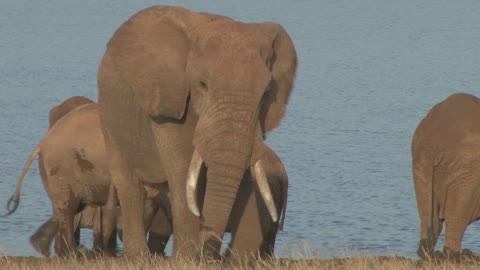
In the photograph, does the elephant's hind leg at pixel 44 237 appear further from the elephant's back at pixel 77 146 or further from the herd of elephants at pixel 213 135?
the herd of elephants at pixel 213 135

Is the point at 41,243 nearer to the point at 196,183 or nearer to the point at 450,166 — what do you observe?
the point at 450,166

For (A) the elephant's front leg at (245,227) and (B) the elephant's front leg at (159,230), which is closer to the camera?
(A) the elephant's front leg at (245,227)

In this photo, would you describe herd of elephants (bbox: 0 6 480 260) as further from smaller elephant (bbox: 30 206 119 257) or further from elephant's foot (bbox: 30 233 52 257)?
elephant's foot (bbox: 30 233 52 257)

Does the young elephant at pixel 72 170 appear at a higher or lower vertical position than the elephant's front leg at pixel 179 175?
lower

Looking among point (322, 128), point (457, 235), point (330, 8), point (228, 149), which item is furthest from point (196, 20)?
point (330, 8)

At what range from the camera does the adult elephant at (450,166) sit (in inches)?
622

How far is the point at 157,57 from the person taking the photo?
498 inches

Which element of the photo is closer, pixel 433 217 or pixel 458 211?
pixel 458 211

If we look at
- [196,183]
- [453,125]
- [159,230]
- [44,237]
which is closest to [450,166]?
[453,125]

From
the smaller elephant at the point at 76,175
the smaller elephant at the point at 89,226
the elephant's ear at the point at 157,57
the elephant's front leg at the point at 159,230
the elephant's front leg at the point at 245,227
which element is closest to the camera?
the elephant's ear at the point at 157,57

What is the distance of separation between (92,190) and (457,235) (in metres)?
3.99

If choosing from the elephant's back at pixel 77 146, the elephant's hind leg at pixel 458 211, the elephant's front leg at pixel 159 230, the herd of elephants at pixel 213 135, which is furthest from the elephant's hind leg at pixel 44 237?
the elephant's hind leg at pixel 458 211

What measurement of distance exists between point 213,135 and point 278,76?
1.03m

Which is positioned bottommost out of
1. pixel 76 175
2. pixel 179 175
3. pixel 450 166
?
pixel 76 175
